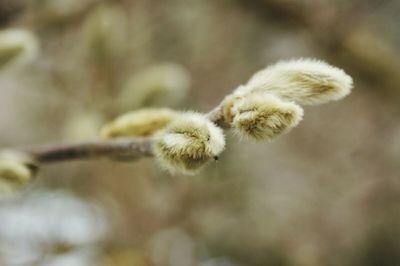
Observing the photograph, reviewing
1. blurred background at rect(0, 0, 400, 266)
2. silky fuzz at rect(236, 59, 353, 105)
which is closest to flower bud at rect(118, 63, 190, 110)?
blurred background at rect(0, 0, 400, 266)

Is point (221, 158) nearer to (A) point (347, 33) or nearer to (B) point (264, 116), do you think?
(A) point (347, 33)

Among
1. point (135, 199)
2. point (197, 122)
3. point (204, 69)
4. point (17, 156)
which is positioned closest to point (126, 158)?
point (17, 156)

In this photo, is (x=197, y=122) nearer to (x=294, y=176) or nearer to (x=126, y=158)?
(x=126, y=158)

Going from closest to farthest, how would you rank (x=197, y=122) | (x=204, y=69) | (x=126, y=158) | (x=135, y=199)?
(x=197, y=122) < (x=126, y=158) < (x=135, y=199) < (x=204, y=69)

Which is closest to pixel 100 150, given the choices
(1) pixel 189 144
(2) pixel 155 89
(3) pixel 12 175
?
(3) pixel 12 175

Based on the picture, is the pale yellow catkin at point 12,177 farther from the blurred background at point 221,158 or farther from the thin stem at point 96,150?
the blurred background at point 221,158

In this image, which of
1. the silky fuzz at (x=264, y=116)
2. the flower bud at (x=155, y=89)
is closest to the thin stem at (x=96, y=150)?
the silky fuzz at (x=264, y=116)
